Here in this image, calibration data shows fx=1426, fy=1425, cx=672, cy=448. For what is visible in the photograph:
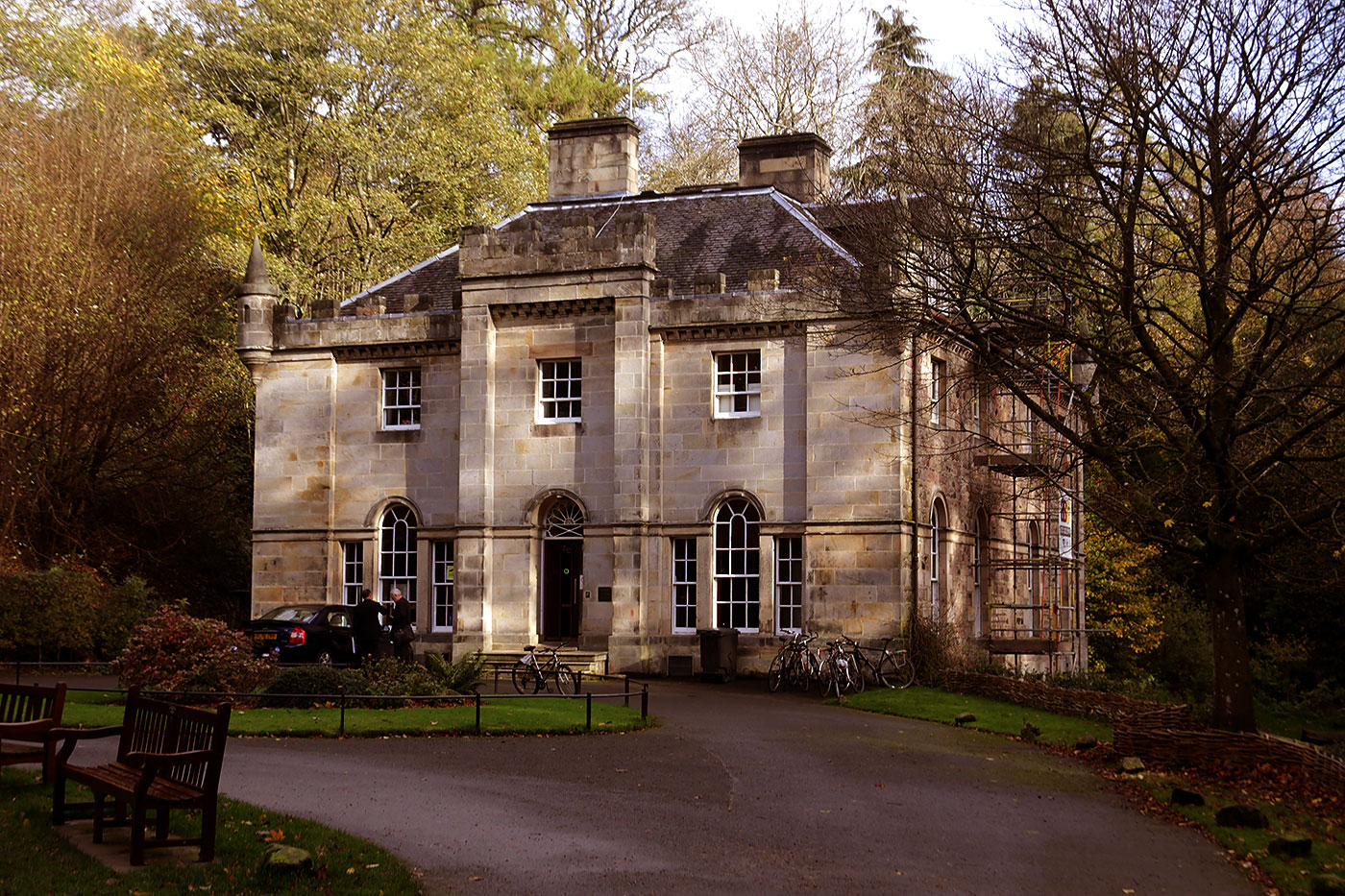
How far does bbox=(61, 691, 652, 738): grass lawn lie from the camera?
18656 millimetres

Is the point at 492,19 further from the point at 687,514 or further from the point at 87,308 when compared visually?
the point at 687,514

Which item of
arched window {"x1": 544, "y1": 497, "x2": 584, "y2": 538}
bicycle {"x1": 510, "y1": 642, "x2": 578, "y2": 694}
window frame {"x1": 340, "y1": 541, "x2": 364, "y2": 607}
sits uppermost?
arched window {"x1": 544, "y1": 497, "x2": 584, "y2": 538}

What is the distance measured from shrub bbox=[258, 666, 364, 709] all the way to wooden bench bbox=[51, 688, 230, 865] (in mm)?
8586

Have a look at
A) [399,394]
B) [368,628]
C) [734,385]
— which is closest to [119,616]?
[399,394]

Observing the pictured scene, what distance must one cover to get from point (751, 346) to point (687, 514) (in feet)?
12.5

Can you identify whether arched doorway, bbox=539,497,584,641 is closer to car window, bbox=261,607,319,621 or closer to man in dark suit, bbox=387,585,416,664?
man in dark suit, bbox=387,585,416,664

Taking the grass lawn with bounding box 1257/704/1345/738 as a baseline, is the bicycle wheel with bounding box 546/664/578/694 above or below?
above

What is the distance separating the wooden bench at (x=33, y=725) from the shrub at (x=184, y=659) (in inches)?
243

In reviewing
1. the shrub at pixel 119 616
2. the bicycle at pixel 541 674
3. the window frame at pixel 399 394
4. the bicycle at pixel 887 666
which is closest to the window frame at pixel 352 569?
the window frame at pixel 399 394

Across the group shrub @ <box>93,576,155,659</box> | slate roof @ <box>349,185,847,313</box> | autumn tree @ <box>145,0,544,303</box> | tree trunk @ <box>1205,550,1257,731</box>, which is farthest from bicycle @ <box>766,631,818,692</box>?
autumn tree @ <box>145,0,544,303</box>

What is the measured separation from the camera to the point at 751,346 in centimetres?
3014

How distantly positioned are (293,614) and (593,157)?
13912mm

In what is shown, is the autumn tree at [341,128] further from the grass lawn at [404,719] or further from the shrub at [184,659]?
the grass lawn at [404,719]

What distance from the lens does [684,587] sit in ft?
99.8
